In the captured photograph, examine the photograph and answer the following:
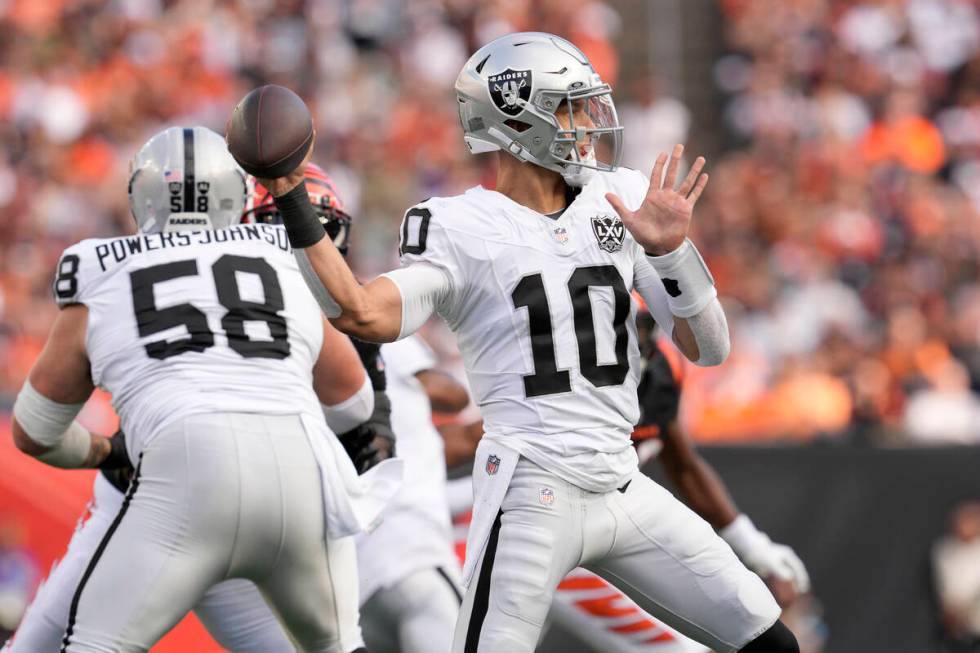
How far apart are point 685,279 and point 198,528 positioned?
4.36 feet

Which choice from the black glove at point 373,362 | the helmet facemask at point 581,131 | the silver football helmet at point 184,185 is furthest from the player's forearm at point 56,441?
the helmet facemask at point 581,131

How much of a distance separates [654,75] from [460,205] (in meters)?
9.12

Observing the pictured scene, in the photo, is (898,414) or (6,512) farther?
(898,414)

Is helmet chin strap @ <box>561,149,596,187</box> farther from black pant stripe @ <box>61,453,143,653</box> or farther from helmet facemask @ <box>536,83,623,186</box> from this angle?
black pant stripe @ <box>61,453,143,653</box>

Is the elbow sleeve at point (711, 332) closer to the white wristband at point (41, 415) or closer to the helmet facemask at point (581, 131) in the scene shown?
the helmet facemask at point (581, 131)

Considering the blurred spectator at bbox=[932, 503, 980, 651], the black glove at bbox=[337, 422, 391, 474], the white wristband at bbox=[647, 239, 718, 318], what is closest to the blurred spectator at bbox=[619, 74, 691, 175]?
the blurred spectator at bbox=[932, 503, 980, 651]

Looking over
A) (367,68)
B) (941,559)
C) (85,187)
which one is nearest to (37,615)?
(941,559)

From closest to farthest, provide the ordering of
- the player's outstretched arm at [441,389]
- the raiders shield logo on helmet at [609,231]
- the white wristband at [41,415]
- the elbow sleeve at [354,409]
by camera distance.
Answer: the raiders shield logo on helmet at [609,231] < the white wristband at [41,415] < the elbow sleeve at [354,409] < the player's outstretched arm at [441,389]

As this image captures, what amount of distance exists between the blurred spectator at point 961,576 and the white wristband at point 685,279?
162 inches

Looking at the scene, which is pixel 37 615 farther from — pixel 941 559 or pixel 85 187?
pixel 85 187

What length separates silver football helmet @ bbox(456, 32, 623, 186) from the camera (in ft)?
11.8

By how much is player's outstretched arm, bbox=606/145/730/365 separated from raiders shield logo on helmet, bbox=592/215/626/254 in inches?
3.5

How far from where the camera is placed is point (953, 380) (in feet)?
29.2

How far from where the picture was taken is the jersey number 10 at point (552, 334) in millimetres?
3465
